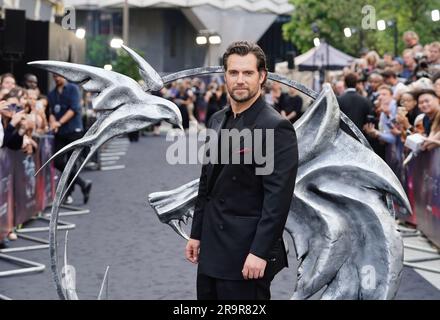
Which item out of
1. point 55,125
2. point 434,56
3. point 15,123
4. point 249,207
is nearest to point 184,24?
point 434,56

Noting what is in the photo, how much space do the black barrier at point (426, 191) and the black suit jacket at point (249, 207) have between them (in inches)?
247

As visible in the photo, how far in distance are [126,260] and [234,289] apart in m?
5.39

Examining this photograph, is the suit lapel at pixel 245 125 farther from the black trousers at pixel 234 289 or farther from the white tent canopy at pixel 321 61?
the white tent canopy at pixel 321 61

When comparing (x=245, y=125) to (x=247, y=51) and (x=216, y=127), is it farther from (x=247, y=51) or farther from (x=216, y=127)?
(x=247, y=51)

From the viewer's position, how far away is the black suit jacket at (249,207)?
197 inches

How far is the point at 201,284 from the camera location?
17.6ft

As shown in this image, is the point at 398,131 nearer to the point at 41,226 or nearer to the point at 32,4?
the point at 41,226

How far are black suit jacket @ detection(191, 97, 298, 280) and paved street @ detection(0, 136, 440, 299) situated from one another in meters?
3.32

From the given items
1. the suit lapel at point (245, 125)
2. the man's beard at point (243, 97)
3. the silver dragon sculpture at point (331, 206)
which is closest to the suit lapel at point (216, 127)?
the suit lapel at point (245, 125)

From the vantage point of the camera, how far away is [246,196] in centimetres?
518

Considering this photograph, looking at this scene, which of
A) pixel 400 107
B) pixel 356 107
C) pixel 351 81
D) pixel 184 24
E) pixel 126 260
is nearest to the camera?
pixel 126 260

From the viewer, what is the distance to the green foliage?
30438mm
